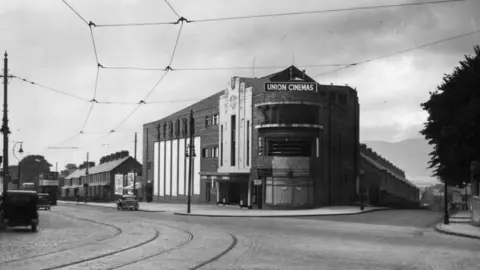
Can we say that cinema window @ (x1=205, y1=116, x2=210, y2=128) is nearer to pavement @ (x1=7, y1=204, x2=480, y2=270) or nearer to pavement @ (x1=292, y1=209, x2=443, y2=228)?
pavement @ (x1=292, y1=209, x2=443, y2=228)

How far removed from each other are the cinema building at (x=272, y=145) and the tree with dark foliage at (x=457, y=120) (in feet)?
53.5

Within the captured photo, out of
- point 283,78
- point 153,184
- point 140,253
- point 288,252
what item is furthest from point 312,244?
point 153,184

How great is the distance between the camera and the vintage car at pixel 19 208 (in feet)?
92.7

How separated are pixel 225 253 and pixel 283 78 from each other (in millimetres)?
54090

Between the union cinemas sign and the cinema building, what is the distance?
10cm


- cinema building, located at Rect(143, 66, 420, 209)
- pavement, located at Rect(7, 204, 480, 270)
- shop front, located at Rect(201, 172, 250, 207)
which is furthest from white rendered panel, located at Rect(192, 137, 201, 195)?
pavement, located at Rect(7, 204, 480, 270)

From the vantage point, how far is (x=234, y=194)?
6681cm

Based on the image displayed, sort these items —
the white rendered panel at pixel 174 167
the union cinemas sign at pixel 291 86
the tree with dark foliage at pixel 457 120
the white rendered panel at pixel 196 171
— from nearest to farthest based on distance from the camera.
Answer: the tree with dark foliage at pixel 457 120 → the union cinemas sign at pixel 291 86 → the white rendered panel at pixel 196 171 → the white rendered panel at pixel 174 167

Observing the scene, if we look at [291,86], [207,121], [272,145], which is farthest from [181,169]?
[291,86]

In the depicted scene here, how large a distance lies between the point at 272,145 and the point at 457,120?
24.8m

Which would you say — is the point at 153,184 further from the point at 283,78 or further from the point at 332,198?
the point at 332,198

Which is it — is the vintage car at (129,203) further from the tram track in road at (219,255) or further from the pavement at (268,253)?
the tram track in road at (219,255)

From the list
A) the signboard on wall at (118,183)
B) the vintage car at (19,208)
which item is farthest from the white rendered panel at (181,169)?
the vintage car at (19,208)

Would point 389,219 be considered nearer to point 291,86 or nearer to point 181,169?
point 291,86
